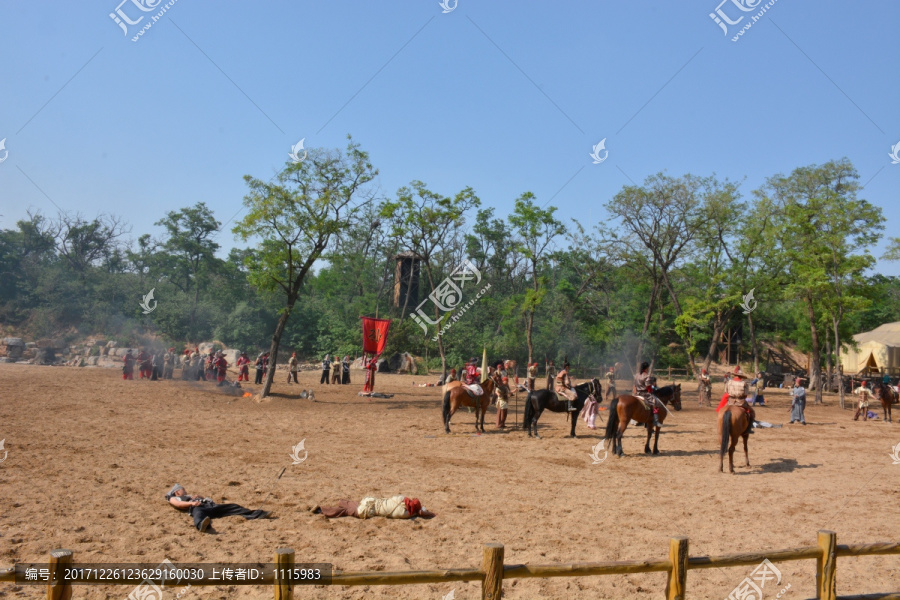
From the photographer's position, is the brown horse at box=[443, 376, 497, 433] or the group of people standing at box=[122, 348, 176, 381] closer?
the brown horse at box=[443, 376, 497, 433]

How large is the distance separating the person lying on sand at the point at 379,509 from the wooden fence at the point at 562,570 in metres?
3.39

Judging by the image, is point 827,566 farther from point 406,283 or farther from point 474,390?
point 406,283

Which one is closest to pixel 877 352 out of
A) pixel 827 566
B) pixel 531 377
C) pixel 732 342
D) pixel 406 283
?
pixel 732 342

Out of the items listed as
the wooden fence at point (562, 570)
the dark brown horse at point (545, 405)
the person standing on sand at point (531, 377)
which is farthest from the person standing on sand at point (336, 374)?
the wooden fence at point (562, 570)

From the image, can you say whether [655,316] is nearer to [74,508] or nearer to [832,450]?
[832,450]

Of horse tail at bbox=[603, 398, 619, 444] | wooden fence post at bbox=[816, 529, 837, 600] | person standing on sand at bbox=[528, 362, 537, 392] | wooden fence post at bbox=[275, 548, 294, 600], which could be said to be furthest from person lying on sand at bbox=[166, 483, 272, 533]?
person standing on sand at bbox=[528, 362, 537, 392]

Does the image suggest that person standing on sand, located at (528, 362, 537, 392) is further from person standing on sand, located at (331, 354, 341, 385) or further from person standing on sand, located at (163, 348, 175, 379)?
person standing on sand, located at (163, 348, 175, 379)

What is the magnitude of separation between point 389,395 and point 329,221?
7.78 meters

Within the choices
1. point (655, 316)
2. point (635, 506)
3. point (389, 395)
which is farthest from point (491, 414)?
point (655, 316)

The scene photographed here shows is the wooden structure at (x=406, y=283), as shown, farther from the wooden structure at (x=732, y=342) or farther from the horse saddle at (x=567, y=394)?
the horse saddle at (x=567, y=394)

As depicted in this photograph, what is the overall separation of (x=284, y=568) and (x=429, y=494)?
534 cm

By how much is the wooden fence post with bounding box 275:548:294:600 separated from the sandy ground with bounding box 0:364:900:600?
1837mm

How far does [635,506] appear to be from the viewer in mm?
8812

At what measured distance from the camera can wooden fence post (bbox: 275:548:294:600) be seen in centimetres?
389
